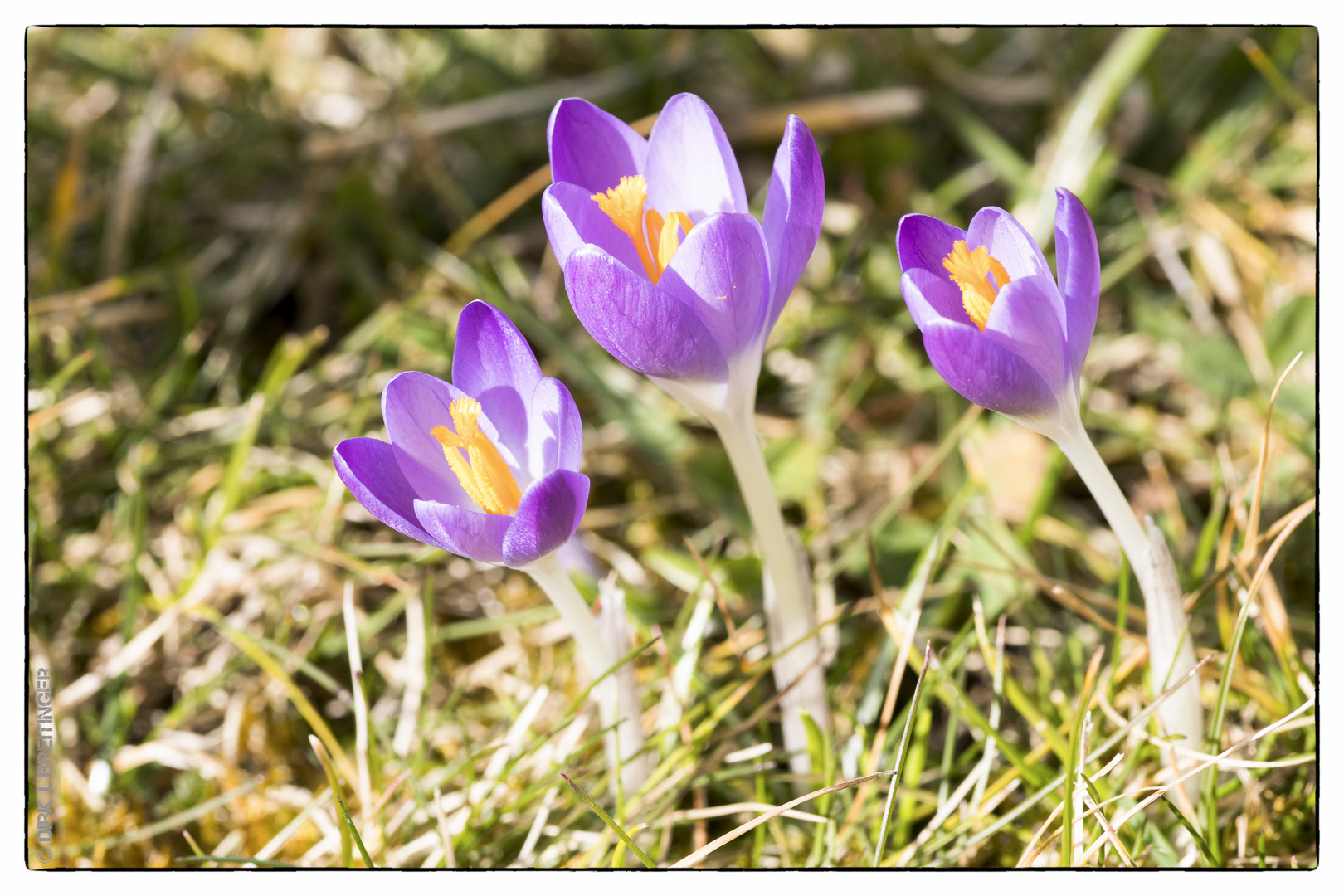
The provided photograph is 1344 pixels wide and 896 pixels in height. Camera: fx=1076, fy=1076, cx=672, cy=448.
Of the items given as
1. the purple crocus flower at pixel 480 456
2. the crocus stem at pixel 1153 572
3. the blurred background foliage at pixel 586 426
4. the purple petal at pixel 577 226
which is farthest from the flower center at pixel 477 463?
the crocus stem at pixel 1153 572

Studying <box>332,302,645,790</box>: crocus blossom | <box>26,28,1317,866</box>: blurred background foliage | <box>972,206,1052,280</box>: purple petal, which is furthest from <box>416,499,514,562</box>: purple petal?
<box>972,206,1052,280</box>: purple petal

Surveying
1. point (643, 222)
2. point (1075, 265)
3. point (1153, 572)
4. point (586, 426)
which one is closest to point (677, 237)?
point (643, 222)

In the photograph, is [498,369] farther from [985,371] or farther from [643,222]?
[985,371]

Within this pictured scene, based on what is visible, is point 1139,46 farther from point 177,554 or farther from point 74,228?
point 74,228

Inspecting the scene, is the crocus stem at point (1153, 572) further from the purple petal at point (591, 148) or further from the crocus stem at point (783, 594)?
the purple petal at point (591, 148)
